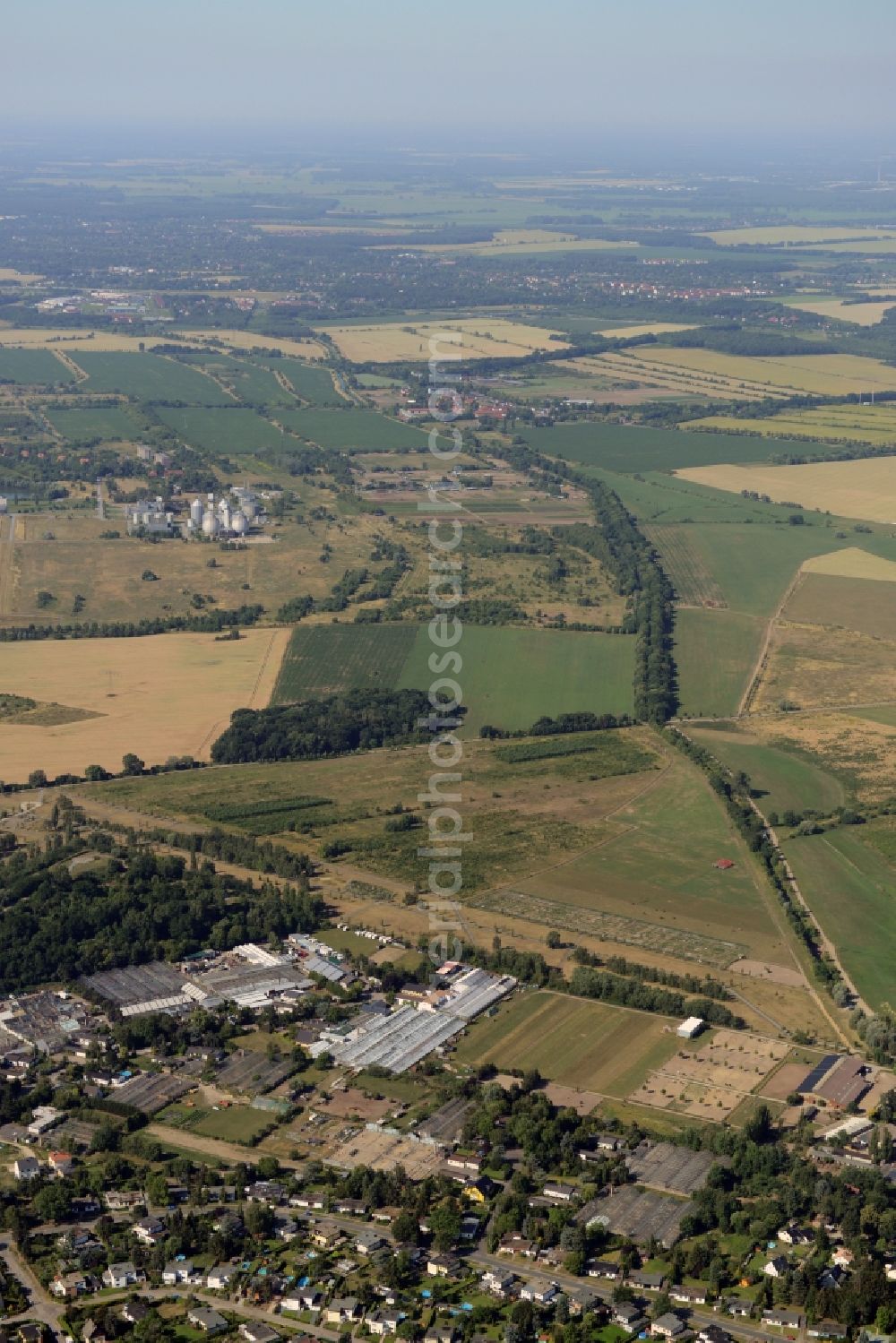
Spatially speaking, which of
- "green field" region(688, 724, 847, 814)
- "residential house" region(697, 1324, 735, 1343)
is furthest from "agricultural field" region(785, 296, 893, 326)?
"residential house" region(697, 1324, 735, 1343)

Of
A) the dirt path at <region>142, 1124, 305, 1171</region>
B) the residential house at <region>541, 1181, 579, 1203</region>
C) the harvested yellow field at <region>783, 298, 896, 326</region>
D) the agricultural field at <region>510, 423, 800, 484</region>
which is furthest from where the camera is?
the harvested yellow field at <region>783, 298, 896, 326</region>

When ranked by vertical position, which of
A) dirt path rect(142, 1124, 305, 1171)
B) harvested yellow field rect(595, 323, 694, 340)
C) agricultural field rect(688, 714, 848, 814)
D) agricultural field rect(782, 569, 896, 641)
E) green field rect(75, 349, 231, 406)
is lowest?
dirt path rect(142, 1124, 305, 1171)

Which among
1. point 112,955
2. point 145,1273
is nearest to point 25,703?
point 112,955

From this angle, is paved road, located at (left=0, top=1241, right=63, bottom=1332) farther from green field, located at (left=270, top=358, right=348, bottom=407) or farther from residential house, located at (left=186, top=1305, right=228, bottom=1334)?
green field, located at (left=270, top=358, right=348, bottom=407)

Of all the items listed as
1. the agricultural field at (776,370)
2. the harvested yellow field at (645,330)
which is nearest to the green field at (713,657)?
the agricultural field at (776,370)

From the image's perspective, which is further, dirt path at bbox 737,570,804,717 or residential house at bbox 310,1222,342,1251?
dirt path at bbox 737,570,804,717

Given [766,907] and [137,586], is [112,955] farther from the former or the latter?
[137,586]
